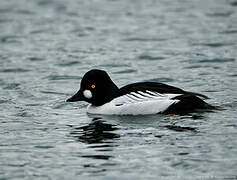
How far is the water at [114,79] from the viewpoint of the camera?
9531mm

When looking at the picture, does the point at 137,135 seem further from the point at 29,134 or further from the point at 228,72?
the point at 228,72

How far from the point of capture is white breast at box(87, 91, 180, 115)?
12425 mm

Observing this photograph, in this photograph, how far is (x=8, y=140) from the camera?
10977mm

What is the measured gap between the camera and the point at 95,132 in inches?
452

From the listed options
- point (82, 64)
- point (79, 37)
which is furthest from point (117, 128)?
point (79, 37)

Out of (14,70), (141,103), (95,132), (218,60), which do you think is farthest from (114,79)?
(95,132)

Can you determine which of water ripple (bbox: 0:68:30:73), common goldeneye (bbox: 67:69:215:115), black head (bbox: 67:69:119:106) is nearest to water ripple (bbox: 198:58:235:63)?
water ripple (bbox: 0:68:30:73)

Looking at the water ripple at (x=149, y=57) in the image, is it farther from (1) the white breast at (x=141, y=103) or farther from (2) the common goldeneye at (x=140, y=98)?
(1) the white breast at (x=141, y=103)

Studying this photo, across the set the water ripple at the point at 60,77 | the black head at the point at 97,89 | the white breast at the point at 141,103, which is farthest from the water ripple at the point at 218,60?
the white breast at the point at 141,103

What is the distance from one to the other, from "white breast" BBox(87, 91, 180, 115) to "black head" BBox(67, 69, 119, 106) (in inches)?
12.9

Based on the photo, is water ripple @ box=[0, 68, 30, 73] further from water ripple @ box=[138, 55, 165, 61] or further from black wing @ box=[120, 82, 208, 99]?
black wing @ box=[120, 82, 208, 99]

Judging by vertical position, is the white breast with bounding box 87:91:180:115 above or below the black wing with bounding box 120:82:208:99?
below

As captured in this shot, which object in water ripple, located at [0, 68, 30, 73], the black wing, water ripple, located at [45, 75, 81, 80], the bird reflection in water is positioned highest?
the black wing

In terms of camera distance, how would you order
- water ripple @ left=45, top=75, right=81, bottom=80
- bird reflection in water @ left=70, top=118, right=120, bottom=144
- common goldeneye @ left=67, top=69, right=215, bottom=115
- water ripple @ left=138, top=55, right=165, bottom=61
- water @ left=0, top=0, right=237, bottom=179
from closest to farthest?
water @ left=0, top=0, right=237, bottom=179
bird reflection in water @ left=70, top=118, right=120, bottom=144
common goldeneye @ left=67, top=69, right=215, bottom=115
water ripple @ left=45, top=75, right=81, bottom=80
water ripple @ left=138, top=55, right=165, bottom=61
